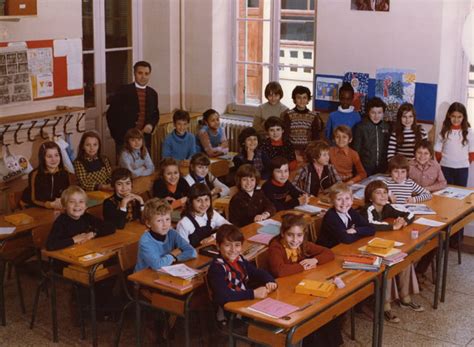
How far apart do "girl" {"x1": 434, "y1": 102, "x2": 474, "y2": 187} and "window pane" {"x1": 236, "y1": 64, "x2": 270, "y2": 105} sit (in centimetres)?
260

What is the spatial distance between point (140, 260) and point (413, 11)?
4297 millimetres

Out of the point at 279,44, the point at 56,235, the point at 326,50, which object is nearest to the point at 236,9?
the point at 279,44

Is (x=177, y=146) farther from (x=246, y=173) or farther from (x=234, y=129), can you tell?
(x=246, y=173)

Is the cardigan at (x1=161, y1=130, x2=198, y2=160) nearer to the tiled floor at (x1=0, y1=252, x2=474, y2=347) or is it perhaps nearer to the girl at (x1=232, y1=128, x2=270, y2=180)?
the girl at (x1=232, y1=128, x2=270, y2=180)

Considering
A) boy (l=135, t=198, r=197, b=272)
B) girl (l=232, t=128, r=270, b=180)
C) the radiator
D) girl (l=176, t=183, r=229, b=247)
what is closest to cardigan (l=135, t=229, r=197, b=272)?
boy (l=135, t=198, r=197, b=272)

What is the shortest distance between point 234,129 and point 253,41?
1.14 meters

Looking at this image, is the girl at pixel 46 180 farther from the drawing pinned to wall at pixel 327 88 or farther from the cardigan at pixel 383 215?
the drawing pinned to wall at pixel 327 88

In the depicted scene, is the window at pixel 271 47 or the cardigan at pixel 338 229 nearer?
the cardigan at pixel 338 229

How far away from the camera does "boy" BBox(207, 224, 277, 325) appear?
5281mm

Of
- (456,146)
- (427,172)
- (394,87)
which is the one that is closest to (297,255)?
(427,172)

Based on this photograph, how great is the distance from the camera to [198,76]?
34.0 ft

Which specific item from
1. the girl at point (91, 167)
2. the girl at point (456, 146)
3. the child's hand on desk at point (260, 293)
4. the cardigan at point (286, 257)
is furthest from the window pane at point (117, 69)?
the child's hand on desk at point (260, 293)

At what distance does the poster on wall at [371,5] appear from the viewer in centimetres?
875

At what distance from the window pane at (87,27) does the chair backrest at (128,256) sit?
3.91m
